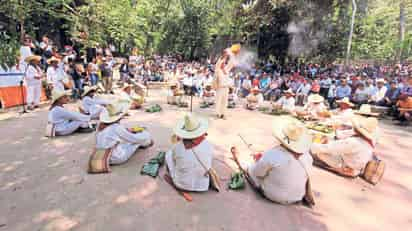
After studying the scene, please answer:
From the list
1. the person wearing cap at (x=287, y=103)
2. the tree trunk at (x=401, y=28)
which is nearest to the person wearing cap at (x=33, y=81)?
the person wearing cap at (x=287, y=103)

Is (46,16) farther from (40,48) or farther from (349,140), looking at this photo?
(349,140)

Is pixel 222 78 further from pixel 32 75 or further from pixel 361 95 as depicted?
pixel 361 95

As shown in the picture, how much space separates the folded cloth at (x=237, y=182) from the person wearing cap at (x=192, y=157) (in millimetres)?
378

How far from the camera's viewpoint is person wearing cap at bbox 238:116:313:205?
2.84 metres

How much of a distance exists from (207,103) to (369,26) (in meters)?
13.5

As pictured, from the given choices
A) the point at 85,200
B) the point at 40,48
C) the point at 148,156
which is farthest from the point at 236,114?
the point at 40,48

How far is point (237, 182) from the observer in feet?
10.8

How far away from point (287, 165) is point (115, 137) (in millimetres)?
2429

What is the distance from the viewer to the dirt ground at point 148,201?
8.40ft

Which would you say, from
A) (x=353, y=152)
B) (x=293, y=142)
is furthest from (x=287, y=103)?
(x=293, y=142)

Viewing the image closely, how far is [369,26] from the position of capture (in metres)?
15.9

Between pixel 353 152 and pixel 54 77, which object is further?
pixel 54 77

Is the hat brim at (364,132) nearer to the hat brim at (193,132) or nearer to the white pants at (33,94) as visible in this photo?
the hat brim at (193,132)

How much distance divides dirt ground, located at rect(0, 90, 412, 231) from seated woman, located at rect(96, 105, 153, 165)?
0.19 meters
